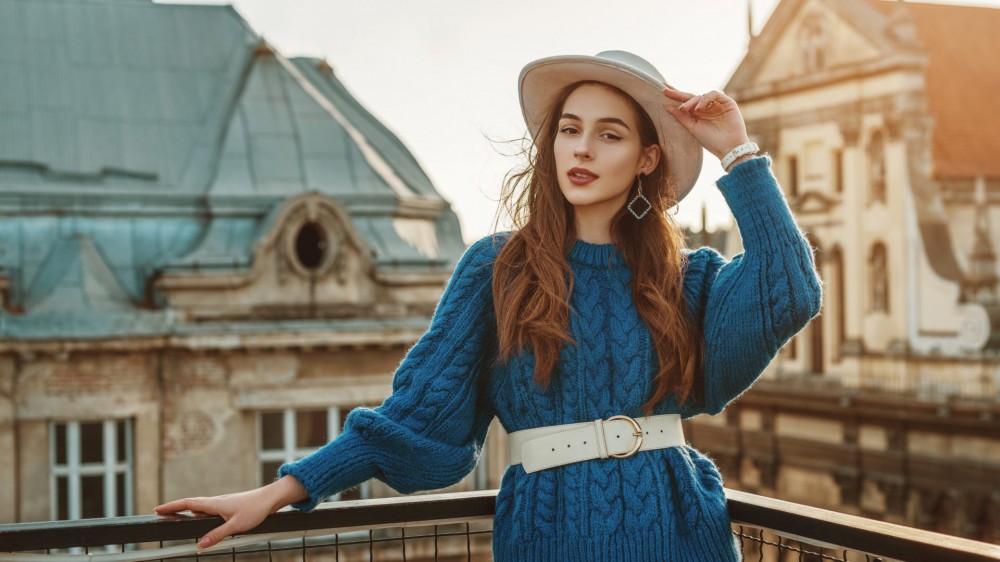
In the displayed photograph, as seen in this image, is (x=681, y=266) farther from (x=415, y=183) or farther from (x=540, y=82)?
(x=415, y=183)

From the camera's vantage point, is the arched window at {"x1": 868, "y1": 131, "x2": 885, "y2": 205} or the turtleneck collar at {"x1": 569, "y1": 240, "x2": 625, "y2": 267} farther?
the arched window at {"x1": 868, "y1": 131, "x2": 885, "y2": 205}

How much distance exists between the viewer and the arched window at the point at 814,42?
108 feet

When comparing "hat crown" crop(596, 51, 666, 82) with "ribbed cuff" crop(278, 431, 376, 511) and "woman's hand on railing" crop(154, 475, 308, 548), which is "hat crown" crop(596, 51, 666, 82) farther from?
"woman's hand on railing" crop(154, 475, 308, 548)

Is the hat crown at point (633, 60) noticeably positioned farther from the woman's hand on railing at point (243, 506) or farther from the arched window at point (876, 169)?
the arched window at point (876, 169)

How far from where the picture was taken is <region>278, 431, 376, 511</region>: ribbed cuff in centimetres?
332

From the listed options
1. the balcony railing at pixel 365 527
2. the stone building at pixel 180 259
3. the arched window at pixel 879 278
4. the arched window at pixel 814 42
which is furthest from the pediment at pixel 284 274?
the arched window at pixel 814 42

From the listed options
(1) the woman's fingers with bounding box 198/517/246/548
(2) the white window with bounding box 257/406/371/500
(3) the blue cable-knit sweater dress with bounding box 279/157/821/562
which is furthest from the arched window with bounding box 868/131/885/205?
(1) the woman's fingers with bounding box 198/517/246/548

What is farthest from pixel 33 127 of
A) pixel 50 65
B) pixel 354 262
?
pixel 354 262

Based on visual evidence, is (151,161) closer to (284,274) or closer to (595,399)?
(284,274)

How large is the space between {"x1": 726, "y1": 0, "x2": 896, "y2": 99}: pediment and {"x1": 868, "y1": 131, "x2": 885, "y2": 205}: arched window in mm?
1887

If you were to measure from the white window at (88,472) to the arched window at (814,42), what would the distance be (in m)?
21.7

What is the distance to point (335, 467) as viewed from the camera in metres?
3.33

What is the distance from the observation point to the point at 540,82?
3.59 meters

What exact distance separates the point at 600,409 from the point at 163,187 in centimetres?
1775
